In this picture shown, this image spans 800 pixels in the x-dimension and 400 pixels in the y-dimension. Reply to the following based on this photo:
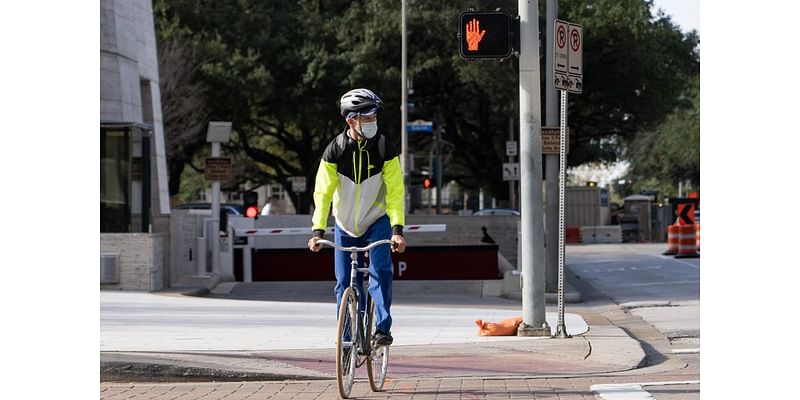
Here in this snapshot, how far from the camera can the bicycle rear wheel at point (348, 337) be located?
25.9 feet

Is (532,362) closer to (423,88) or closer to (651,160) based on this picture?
(423,88)

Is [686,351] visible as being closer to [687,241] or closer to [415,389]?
[415,389]

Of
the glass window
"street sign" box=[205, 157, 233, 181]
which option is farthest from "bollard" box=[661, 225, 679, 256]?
the glass window


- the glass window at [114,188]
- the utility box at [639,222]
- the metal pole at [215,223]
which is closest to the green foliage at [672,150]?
the utility box at [639,222]

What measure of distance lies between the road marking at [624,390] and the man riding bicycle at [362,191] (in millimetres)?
1403

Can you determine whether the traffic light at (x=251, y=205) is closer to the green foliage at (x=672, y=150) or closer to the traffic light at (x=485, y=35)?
the traffic light at (x=485, y=35)

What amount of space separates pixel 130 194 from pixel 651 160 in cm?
6942

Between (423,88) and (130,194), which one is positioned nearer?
(130,194)

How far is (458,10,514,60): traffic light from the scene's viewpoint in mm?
11672
